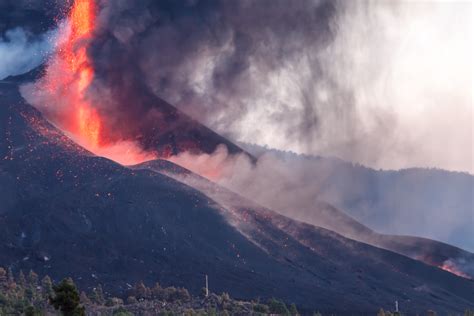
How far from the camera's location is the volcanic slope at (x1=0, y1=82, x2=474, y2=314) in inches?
2285

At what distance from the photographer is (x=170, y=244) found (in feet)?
202

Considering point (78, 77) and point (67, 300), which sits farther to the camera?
point (78, 77)

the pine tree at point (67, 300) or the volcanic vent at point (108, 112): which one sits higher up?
the volcanic vent at point (108, 112)

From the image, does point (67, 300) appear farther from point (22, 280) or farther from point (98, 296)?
point (22, 280)

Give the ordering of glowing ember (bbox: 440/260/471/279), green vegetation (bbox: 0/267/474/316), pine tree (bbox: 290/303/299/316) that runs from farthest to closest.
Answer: glowing ember (bbox: 440/260/471/279)
pine tree (bbox: 290/303/299/316)
green vegetation (bbox: 0/267/474/316)

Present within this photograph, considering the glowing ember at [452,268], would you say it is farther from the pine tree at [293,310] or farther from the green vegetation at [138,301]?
the pine tree at [293,310]

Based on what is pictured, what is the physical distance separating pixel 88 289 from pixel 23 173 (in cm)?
1634

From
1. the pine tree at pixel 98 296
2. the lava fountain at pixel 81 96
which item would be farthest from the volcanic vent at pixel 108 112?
the pine tree at pixel 98 296

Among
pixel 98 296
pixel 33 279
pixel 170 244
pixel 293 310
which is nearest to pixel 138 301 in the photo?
pixel 98 296

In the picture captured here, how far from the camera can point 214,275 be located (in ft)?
191

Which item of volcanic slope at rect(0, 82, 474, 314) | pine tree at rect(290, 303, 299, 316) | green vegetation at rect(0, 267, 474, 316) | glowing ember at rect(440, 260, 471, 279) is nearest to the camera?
green vegetation at rect(0, 267, 474, 316)

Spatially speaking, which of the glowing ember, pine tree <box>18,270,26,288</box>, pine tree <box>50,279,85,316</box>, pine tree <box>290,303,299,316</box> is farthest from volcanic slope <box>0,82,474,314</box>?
Answer: pine tree <box>50,279,85,316</box>

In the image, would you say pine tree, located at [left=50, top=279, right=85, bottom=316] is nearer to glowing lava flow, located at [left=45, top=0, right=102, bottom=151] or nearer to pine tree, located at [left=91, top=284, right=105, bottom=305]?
pine tree, located at [left=91, top=284, right=105, bottom=305]

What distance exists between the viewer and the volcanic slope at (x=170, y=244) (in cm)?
5803
